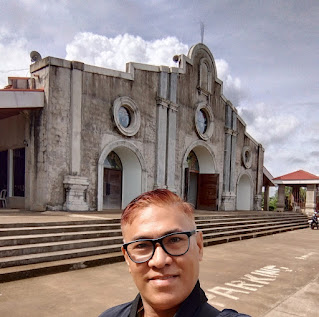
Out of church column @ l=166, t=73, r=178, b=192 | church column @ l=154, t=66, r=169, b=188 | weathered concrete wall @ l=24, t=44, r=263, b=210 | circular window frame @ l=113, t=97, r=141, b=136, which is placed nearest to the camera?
weathered concrete wall @ l=24, t=44, r=263, b=210

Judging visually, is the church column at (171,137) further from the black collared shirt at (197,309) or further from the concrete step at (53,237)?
the black collared shirt at (197,309)

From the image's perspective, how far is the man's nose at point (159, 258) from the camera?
1.11 meters

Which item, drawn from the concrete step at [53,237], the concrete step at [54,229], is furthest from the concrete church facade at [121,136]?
the concrete step at [53,237]

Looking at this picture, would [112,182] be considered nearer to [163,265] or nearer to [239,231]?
[239,231]

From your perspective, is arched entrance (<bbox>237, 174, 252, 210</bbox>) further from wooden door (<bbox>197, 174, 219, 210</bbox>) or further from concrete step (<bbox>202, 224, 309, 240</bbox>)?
concrete step (<bbox>202, 224, 309, 240</bbox>)

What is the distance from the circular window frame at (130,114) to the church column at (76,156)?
Answer: 5.38 ft

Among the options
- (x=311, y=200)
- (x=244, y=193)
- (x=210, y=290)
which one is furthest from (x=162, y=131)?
(x=311, y=200)

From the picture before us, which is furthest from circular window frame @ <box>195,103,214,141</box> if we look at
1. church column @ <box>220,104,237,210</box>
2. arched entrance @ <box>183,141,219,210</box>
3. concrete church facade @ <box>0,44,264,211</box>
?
church column @ <box>220,104,237,210</box>

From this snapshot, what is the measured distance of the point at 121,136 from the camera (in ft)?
42.0

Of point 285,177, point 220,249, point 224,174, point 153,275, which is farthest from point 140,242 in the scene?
point 285,177

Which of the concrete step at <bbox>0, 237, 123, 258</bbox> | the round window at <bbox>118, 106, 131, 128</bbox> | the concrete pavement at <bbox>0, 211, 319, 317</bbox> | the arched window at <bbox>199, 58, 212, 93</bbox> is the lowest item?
the concrete pavement at <bbox>0, 211, 319, 317</bbox>

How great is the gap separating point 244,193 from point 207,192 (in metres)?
4.90

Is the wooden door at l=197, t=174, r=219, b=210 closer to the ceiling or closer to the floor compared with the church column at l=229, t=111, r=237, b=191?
closer to the floor

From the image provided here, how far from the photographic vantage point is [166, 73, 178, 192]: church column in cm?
1484
